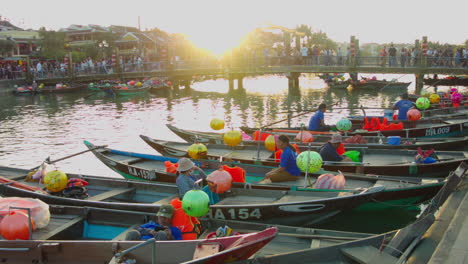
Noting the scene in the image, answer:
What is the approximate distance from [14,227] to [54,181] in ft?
7.89

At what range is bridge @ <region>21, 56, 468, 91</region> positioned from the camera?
30.8 meters

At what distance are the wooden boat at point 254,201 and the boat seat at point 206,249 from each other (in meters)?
2.22

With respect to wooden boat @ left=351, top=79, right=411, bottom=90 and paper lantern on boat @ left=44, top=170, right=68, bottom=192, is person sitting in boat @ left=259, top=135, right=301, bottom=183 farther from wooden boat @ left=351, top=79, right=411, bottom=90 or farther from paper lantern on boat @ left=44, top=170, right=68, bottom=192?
wooden boat @ left=351, top=79, right=411, bottom=90

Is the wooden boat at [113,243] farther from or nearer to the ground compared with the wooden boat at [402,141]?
nearer to the ground

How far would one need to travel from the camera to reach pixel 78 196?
9.71 meters

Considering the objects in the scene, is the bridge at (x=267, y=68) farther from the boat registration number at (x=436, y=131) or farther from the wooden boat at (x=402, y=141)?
the wooden boat at (x=402, y=141)

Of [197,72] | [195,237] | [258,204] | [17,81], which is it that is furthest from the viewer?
[17,81]

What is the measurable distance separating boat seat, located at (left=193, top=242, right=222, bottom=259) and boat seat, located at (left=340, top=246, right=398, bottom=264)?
1.73m

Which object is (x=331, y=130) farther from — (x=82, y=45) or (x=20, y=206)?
(x=82, y=45)

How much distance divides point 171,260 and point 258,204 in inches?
105

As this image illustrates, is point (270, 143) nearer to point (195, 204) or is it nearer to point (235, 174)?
point (235, 174)

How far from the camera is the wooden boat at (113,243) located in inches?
234

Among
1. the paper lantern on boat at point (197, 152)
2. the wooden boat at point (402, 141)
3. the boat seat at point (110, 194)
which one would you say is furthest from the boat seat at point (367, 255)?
the wooden boat at point (402, 141)

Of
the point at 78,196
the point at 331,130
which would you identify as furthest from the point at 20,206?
the point at 331,130
